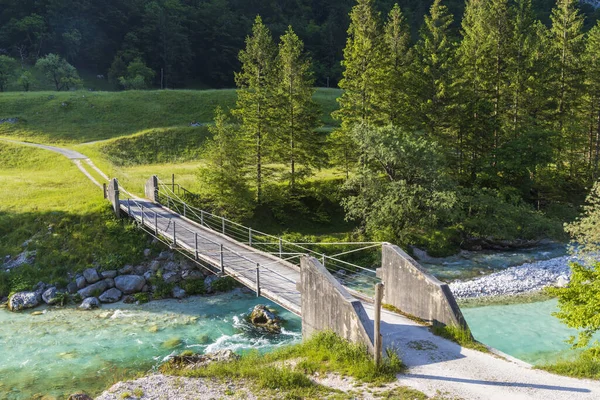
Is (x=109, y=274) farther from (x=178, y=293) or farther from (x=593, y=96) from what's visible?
(x=593, y=96)

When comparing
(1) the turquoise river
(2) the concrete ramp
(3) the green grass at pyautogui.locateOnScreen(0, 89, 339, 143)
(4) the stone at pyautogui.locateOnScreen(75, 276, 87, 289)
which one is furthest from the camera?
(3) the green grass at pyautogui.locateOnScreen(0, 89, 339, 143)

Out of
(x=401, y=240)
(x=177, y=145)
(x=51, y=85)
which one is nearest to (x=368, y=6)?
(x=401, y=240)

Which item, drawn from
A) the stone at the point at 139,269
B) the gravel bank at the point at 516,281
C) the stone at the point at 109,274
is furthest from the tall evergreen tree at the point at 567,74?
the stone at the point at 109,274

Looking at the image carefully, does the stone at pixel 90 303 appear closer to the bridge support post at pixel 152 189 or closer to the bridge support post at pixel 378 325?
the bridge support post at pixel 152 189

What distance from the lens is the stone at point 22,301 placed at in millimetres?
20275

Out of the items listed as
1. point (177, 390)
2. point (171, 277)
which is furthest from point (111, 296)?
point (177, 390)

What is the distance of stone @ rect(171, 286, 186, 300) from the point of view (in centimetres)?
2152

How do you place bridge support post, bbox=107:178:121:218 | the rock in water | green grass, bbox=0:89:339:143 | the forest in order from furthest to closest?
the forest, green grass, bbox=0:89:339:143, bridge support post, bbox=107:178:121:218, the rock in water

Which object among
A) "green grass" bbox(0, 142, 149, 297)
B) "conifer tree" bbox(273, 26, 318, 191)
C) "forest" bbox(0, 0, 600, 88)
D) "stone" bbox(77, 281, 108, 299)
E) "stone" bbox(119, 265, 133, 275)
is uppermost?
"forest" bbox(0, 0, 600, 88)

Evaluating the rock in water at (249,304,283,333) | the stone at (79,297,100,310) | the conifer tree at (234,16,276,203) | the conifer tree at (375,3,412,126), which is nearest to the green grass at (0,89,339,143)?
the conifer tree at (375,3,412,126)

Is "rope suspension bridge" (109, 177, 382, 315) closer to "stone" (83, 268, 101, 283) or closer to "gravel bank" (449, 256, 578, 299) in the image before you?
"stone" (83, 268, 101, 283)

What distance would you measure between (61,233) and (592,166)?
36.4 m

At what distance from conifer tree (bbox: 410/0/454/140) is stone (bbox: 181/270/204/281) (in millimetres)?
17438

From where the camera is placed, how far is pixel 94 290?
21484 millimetres
